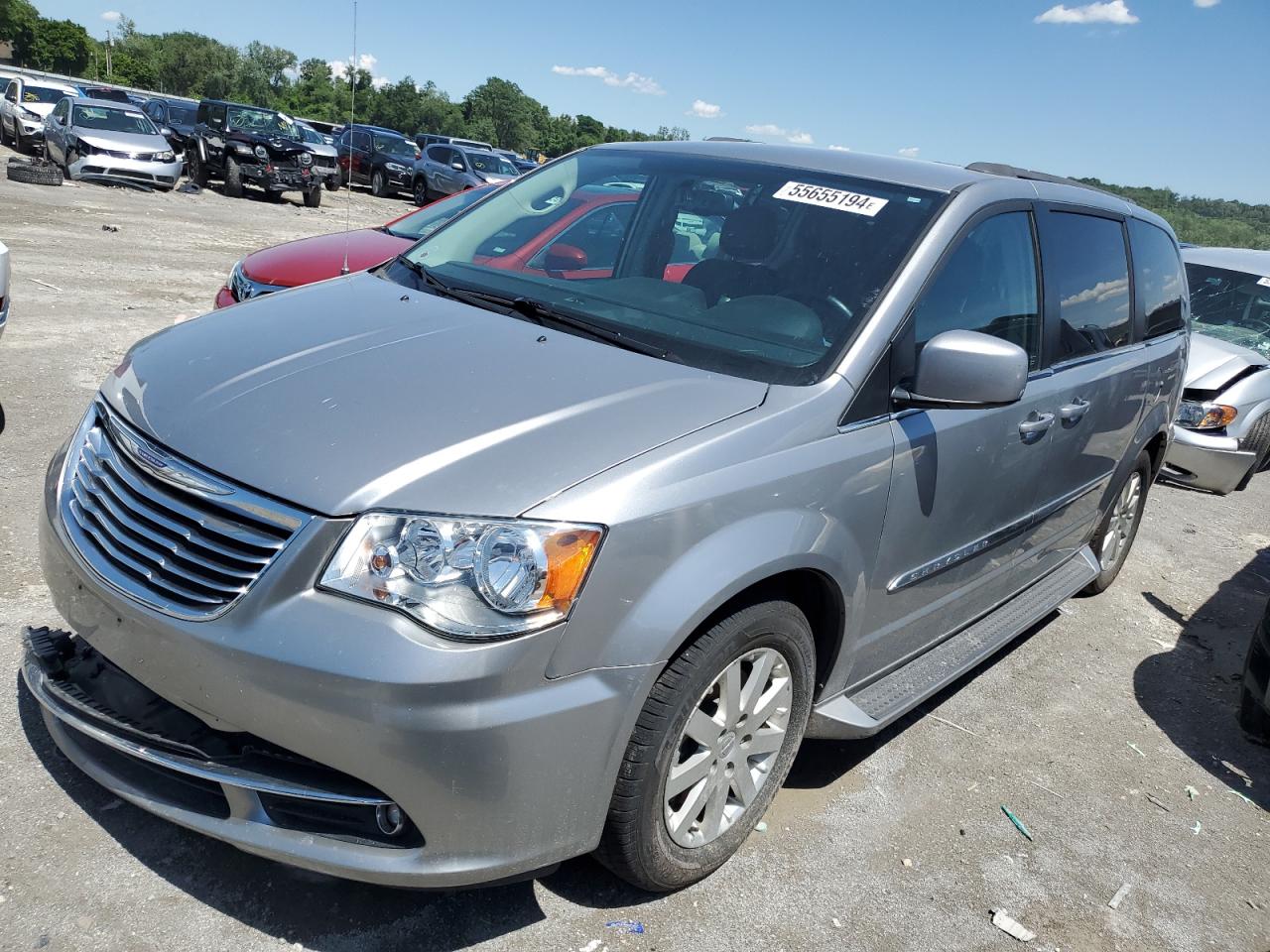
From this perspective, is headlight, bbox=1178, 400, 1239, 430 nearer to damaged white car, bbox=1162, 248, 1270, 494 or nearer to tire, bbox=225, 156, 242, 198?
damaged white car, bbox=1162, 248, 1270, 494

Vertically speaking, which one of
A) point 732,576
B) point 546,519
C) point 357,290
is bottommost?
point 732,576

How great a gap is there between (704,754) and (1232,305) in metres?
8.41

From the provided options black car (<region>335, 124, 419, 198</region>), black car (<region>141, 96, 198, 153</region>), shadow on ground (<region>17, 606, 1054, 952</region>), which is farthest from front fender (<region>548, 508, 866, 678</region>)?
black car (<region>141, 96, 198, 153</region>)

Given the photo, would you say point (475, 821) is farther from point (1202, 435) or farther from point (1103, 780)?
point (1202, 435)

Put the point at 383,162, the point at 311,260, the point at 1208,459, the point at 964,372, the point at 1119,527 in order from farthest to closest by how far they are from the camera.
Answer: the point at 383,162 < the point at 1208,459 < the point at 311,260 < the point at 1119,527 < the point at 964,372

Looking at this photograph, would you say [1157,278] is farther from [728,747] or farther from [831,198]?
[728,747]

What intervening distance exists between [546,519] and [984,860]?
1932 mm

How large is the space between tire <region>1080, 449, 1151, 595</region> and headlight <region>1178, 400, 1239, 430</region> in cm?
208

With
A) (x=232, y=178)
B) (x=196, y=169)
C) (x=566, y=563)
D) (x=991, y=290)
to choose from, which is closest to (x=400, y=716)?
(x=566, y=563)

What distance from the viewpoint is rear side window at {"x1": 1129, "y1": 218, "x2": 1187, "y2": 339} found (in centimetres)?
470

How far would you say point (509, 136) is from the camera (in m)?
67.7

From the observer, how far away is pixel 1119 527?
219 inches

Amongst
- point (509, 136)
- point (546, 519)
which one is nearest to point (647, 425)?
point (546, 519)

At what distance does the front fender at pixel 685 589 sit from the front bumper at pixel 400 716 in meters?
0.05
